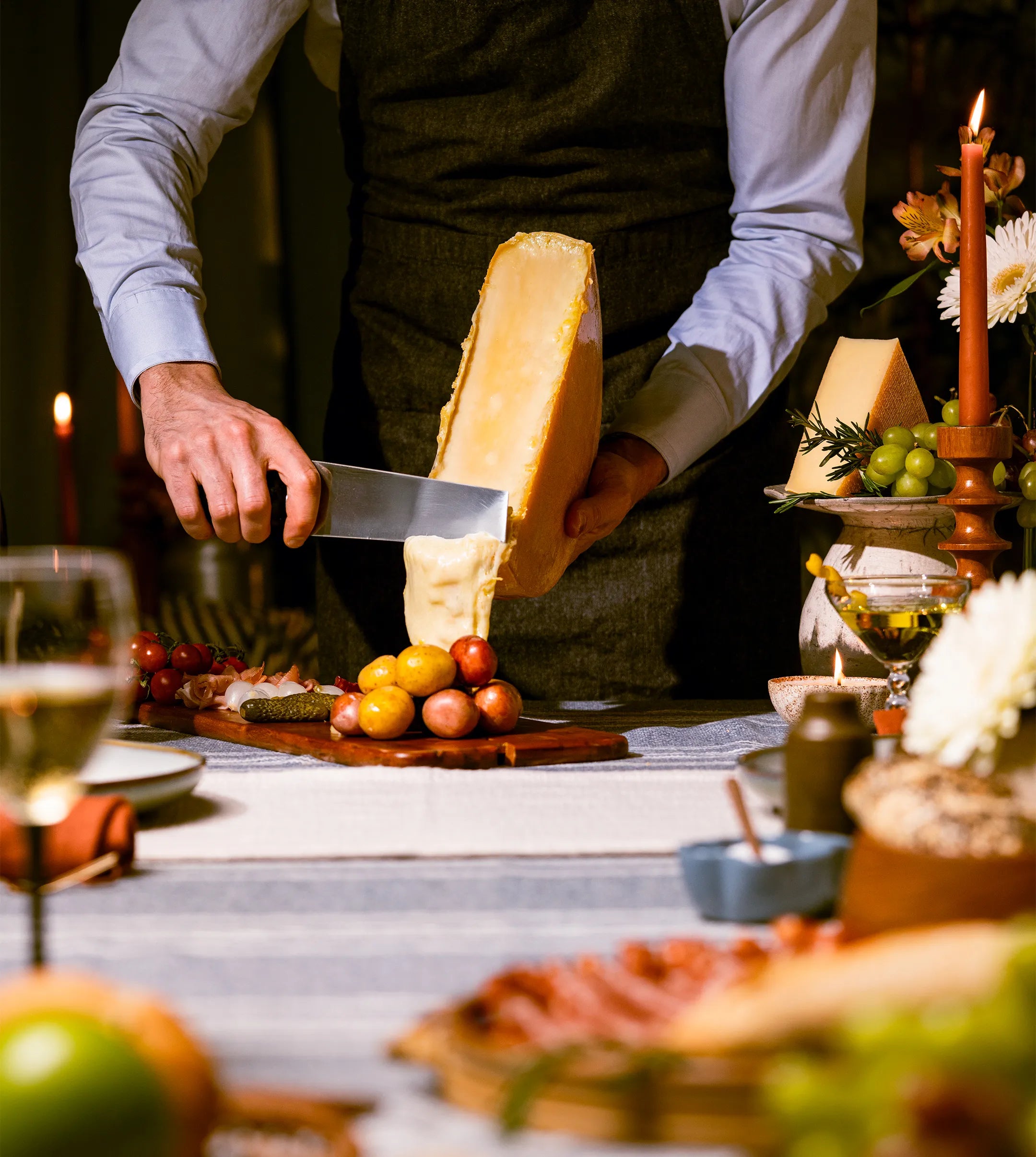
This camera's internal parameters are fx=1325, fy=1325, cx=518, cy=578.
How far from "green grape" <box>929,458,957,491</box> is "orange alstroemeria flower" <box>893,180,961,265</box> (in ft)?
0.78

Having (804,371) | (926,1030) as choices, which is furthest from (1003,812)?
(804,371)

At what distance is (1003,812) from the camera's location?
1.94 feet

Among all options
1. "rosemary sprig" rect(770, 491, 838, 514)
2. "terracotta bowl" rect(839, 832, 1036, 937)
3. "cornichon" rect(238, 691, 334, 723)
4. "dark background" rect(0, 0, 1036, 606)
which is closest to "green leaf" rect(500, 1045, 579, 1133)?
"terracotta bowl" rect(839, 832, 1036, 937)

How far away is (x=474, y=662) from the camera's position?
4.47 feet

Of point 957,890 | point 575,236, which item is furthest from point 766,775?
point 575,236

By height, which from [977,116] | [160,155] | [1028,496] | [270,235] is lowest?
[1028,496]

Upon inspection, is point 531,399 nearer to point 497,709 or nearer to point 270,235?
point 497,709

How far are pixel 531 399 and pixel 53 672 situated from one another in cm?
106

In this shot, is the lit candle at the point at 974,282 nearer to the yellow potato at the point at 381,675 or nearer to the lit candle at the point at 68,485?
the yellow potato at the point at 381,675

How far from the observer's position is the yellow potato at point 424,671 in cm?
133

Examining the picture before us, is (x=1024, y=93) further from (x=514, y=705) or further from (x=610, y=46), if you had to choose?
(x=514, y=705)

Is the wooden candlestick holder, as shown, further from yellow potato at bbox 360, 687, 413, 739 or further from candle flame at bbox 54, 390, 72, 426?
candle flame at bbox 54, 390, 72, 426

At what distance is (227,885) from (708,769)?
52cm

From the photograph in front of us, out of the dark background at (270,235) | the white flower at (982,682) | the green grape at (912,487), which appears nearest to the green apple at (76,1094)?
the white flower at (982,682)
